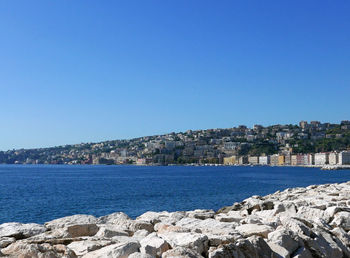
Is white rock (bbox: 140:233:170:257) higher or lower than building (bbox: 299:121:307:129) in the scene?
lower

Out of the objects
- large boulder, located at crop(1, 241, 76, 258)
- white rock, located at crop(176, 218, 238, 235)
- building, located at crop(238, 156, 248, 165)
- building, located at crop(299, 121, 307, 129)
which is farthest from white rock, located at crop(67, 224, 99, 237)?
building, located at crop(299, 121, 307, 129)

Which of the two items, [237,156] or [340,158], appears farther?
[237,156]

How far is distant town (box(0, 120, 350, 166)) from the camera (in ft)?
481

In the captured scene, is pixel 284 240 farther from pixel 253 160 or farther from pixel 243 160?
pixel 243 160

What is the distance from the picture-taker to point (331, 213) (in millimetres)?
7277

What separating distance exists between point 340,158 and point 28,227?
402ft

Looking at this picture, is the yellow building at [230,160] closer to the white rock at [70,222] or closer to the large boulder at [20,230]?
the white rock at [70,222]

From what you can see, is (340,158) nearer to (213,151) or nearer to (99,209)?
(213,151)

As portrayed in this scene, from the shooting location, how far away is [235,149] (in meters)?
159

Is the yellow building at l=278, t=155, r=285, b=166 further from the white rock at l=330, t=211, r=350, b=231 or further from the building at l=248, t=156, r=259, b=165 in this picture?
→ the white rock at l=330, t=211, r=350, b=231

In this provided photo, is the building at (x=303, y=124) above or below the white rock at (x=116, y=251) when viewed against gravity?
above

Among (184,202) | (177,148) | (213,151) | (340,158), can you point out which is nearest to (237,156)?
(213,151)

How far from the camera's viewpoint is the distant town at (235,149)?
481ft

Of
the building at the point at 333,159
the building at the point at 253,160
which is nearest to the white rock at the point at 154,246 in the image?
the building at the point at 333,159
